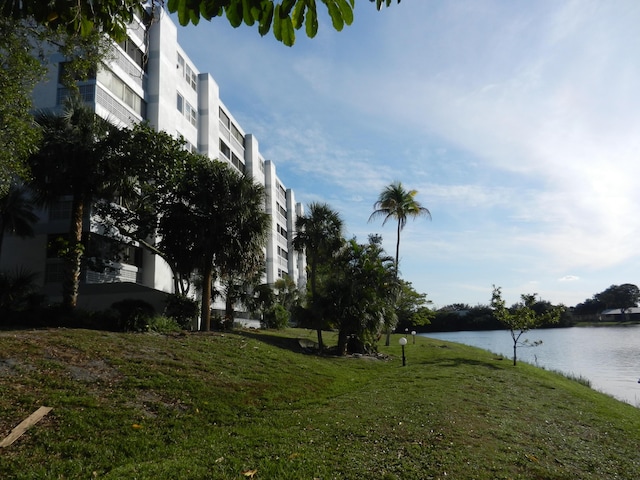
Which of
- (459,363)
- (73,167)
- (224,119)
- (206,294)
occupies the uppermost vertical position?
(224,119)

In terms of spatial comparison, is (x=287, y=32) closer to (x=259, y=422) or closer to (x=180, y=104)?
(x=259, y=422)

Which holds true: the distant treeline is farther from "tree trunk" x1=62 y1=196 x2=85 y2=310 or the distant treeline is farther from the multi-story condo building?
"tree trunk" x1=62 y1=196 x2=85 y2=310

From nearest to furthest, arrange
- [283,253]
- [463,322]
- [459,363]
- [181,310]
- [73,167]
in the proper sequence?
[73,167] < [181,310] < [459,363] < [283,253] < [463,322]

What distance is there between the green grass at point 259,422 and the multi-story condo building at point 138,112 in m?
10.5

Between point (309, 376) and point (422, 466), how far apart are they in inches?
361

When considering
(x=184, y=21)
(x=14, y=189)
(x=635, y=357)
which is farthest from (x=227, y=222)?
(x=635, y=357)

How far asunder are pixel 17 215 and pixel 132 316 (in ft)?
41.4

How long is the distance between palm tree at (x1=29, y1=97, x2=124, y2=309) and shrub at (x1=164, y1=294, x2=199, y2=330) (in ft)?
17.6

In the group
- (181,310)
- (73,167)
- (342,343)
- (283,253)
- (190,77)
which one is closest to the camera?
(73,167)

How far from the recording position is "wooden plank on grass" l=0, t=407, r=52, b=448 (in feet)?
21.8

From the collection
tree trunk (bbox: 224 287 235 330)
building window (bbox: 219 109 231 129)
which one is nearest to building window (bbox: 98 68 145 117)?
tree trunk (bbox: 224 287 235 330)

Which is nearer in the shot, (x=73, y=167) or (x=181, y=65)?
(x=73, y=167)

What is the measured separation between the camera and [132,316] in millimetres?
18125

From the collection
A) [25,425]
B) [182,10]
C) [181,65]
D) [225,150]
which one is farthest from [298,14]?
[225,150]
